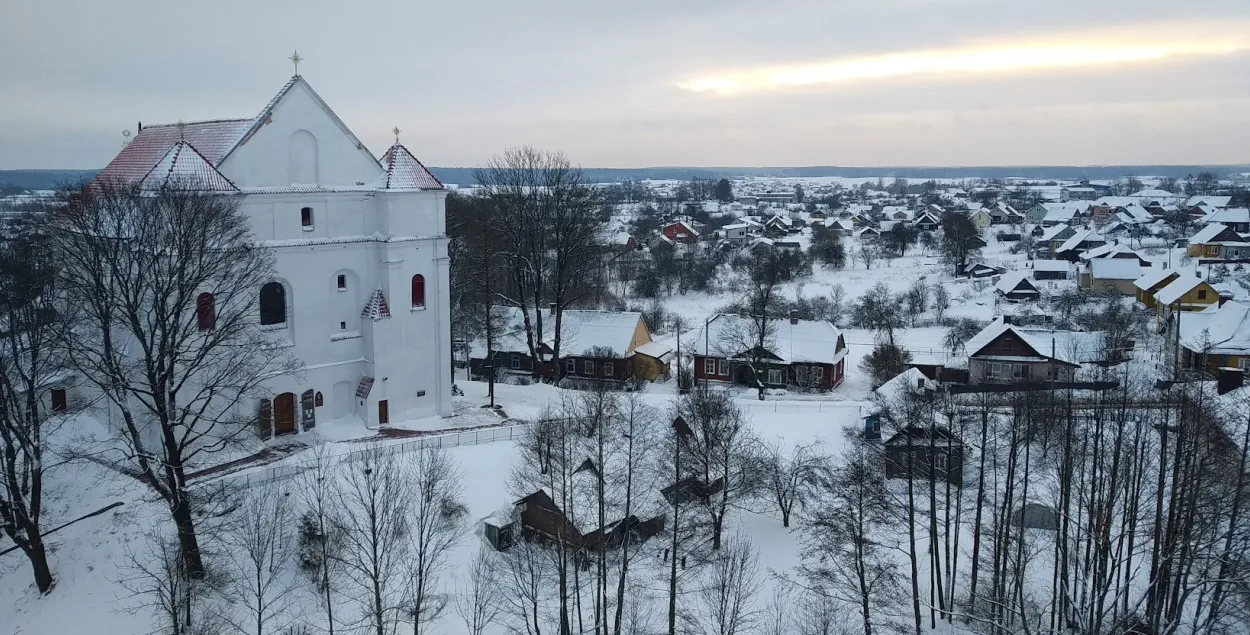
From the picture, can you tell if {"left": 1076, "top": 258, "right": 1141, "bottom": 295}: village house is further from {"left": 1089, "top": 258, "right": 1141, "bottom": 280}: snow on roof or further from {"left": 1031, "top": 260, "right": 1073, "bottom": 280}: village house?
{"left": 1031, "top": 260, "right": 1073, "bottom": 280}: village house

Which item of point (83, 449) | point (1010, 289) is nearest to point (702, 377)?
point (83, 449)

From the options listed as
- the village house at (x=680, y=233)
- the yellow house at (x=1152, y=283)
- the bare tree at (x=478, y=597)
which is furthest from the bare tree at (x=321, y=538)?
the village house at (x=680, y=233)

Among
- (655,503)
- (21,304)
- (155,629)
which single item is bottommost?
(155,629)

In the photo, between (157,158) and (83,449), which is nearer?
(83,449)

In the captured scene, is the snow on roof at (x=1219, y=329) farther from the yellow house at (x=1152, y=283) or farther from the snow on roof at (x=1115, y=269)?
the snow on roof at (x=1115, y=269)

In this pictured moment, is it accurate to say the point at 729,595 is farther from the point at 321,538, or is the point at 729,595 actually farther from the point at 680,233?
the point at 680,233

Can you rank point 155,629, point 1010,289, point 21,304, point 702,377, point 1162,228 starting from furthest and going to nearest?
point 1162,228
point 1010,289
point 702,377
point 21,304
point 155,629

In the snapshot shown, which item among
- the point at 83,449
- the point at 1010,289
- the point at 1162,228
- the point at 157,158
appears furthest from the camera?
the point at 1162,228

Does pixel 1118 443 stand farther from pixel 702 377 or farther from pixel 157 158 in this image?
pixel 157 158
